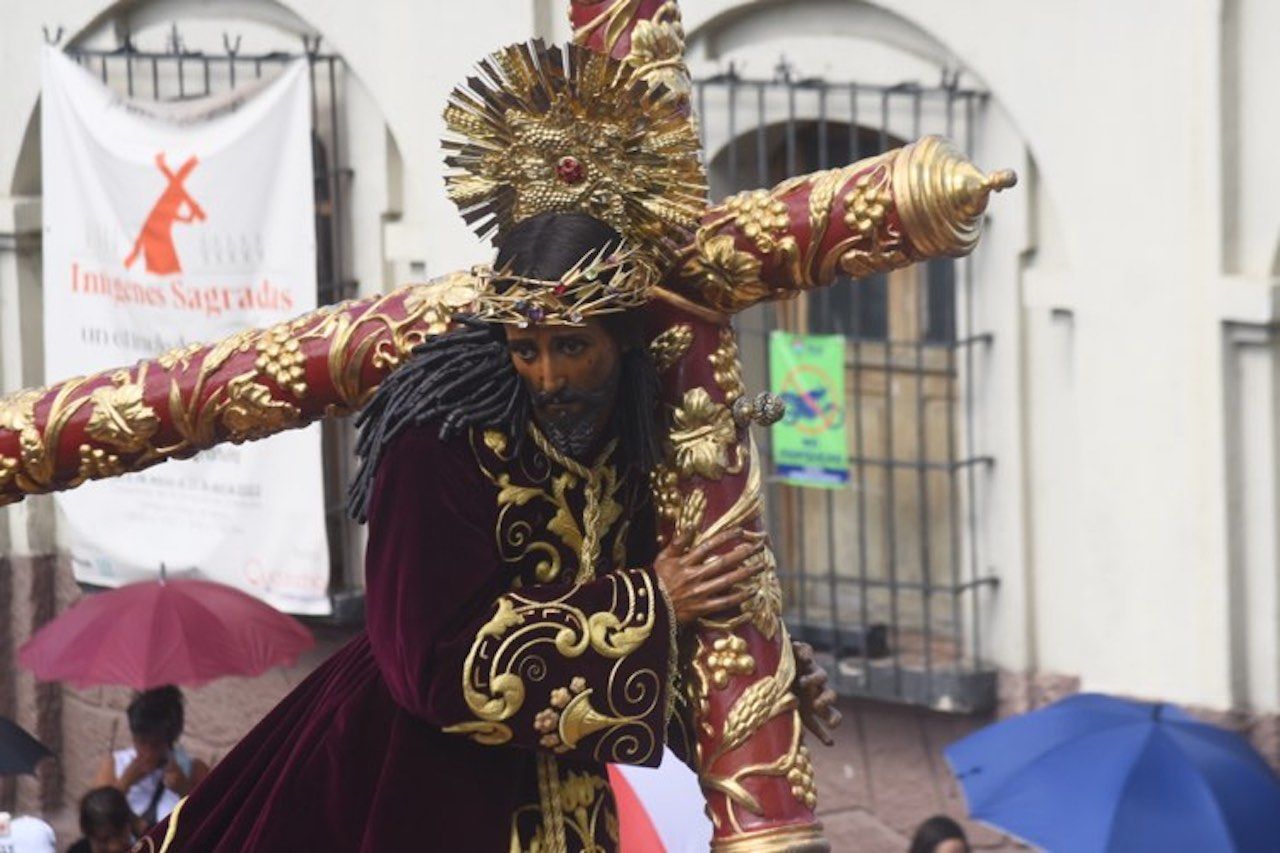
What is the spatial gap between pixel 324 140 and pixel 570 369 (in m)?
6.50

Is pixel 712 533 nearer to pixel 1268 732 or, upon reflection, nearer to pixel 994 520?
pixel 1268 732

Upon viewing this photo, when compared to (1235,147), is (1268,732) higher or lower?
lower

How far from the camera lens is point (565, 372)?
5152mm

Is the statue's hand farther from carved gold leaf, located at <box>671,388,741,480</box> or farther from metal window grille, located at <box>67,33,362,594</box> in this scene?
metal window grille, located at <box>67,33,362,594</box>

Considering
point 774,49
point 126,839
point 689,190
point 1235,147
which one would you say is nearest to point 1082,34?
point 1235,147

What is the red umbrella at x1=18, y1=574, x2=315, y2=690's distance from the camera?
965cm

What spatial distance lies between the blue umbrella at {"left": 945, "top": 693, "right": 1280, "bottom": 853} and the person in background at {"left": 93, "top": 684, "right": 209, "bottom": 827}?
101 inches

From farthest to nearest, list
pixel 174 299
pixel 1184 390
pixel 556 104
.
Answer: pixel 174 299, pixel 1184 390, pixel 556 104

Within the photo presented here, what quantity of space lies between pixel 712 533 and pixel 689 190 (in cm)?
54

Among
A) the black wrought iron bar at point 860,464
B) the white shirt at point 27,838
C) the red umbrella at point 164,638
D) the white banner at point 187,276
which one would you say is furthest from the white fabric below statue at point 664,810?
the white banner at point 187,276

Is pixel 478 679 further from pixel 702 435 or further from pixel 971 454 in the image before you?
pixel 971 454

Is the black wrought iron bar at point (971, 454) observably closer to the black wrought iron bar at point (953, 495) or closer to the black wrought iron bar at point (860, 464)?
the black wrought iron bar at point (953, 495)

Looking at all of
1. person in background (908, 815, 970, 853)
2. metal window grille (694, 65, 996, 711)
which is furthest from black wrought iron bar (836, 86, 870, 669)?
person in background (908, 815, 970, 853)

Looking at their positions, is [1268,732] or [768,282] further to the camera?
[1268,732]
